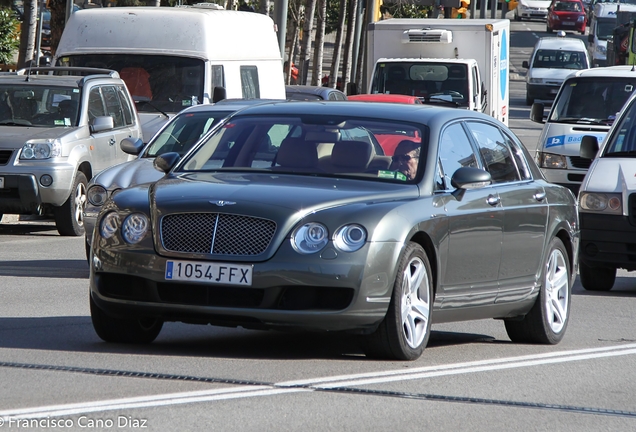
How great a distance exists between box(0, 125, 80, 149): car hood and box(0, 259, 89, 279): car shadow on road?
8.10 feet

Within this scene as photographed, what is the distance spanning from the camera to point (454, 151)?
27.5ft

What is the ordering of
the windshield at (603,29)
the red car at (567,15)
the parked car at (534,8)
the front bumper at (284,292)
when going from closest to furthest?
the front bumper at (284,292), the windshield at (603,29), the red car at (567,15), the parked car at (534,8)

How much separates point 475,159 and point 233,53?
470 inches

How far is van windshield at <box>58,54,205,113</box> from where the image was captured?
19.0m

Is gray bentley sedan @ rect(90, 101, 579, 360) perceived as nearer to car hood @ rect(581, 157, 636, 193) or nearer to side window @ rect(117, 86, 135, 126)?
car hood @ rect(581, 157, 636, 193)

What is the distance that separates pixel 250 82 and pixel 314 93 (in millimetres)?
3559

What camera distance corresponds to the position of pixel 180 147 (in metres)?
13.2

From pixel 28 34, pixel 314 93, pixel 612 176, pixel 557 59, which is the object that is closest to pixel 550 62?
pixel 557 59

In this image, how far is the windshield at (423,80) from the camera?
2497 centimetres

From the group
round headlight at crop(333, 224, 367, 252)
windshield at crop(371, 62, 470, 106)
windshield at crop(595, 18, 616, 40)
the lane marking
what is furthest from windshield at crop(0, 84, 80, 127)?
windshield at crop(595, 18, 616, 40)

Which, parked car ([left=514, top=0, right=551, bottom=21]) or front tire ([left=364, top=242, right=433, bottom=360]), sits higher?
front tire ([left=364, top=242, right=433, bottom=360])

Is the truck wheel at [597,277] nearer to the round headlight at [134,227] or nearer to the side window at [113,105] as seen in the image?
the round headlight at [134,227]

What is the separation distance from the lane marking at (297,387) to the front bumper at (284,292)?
0.38 metres

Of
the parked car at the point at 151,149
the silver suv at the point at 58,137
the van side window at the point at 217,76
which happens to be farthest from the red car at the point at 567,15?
the parked car at the point at 151,149
